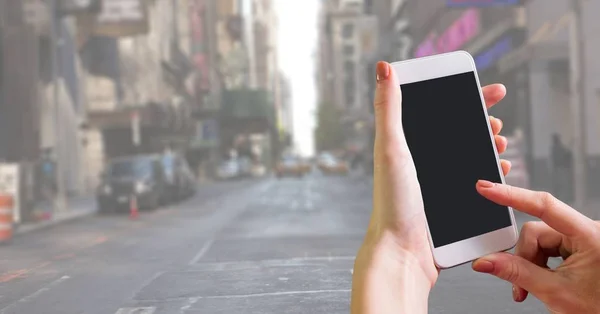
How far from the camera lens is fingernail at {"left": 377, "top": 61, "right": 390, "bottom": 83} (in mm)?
2201

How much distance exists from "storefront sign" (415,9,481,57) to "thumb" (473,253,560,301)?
32565 millimetres

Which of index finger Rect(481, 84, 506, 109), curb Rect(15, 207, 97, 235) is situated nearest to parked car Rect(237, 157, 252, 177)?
curb Rect(15, 207, 97, 235)

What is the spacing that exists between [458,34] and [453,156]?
36364 mm

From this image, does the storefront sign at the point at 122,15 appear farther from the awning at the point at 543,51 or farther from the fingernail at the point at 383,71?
the fingernail at the point at 383,71

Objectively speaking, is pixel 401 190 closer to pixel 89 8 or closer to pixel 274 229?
pixel 274 229

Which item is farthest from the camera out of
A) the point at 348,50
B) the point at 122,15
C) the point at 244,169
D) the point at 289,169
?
the point at 348,50

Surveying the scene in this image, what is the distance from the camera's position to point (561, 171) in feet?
72.9

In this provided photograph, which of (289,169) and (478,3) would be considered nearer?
(478,3)

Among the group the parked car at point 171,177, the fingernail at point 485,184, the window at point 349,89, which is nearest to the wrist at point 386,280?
the fingernail at point 485,184

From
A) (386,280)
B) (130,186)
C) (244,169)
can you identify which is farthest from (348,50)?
(386,280)

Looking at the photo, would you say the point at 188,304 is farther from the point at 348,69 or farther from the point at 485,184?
the point at 348,69

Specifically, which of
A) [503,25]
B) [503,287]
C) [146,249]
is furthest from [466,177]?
[503,25]

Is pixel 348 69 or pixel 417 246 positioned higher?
pixel 348 69

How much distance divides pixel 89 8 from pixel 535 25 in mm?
17162
